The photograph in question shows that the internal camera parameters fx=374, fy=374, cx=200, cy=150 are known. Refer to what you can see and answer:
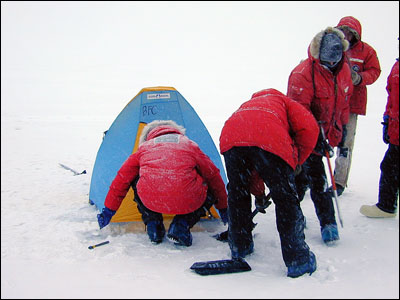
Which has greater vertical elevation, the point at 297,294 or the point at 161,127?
the point at 161,127

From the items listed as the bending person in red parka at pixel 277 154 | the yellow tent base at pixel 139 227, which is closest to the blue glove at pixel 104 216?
the yellow tent base at pixel 139 227

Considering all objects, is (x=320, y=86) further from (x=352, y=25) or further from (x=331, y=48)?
(x=352, y=25)

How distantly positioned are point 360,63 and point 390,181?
1.52m

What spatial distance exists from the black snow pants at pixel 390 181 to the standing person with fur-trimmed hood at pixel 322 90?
65 centimetres

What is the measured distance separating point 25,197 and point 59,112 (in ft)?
33.1

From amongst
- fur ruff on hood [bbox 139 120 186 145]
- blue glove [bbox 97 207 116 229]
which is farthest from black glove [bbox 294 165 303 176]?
blue glove [bbox 97 207 116 229]

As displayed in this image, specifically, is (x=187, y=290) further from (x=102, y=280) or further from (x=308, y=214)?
(x=308, y=214)

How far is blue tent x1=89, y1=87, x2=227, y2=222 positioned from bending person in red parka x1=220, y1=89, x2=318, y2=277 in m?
1.54

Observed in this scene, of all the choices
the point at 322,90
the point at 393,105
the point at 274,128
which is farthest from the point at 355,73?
the point at 274,128

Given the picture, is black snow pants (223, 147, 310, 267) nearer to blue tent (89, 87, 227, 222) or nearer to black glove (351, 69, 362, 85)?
blue tent (89, 87, 227, 222)

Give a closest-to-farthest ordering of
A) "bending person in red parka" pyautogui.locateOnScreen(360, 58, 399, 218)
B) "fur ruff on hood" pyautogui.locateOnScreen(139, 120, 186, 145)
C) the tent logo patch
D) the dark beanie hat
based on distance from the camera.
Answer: the dark beanie hat < "bending person in red parka" pyautogui.locateOnScreen(360, 58, 399, 218) < "fur ruff on hood" pyautogui.locateOnScreen(139, 120, 186, 145) < the tent logo patch

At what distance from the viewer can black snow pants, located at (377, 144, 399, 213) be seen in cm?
343

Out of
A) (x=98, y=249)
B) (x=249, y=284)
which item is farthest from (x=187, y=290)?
(x=98, y=249)

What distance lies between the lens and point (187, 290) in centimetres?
243
